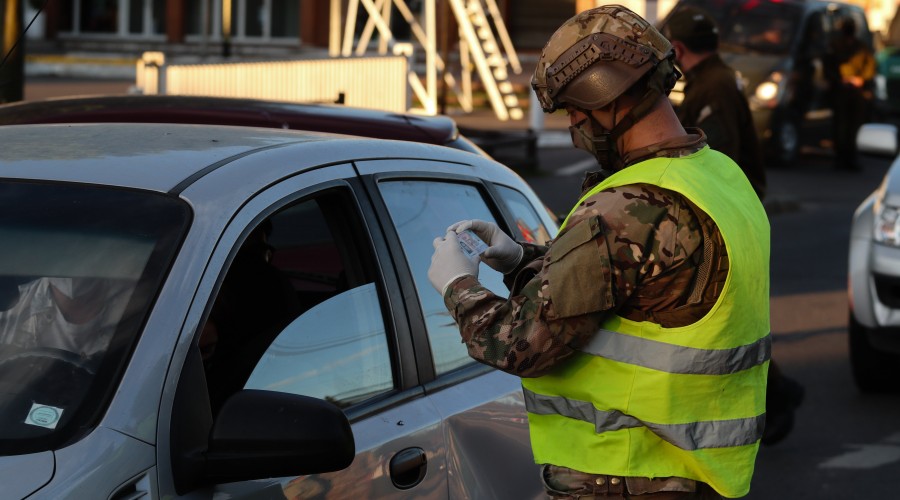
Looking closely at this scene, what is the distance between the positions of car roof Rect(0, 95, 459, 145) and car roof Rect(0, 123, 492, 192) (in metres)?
1.87

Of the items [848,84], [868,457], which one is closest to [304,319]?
[868,457]

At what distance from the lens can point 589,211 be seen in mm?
2820

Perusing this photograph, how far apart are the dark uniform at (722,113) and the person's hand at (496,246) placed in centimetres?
363

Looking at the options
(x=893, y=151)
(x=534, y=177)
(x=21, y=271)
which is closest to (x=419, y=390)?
(x=21, y=271)

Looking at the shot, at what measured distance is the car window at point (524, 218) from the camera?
4.12 meters

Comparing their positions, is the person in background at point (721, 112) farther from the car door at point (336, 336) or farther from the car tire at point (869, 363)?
the car door at point (336, 336)

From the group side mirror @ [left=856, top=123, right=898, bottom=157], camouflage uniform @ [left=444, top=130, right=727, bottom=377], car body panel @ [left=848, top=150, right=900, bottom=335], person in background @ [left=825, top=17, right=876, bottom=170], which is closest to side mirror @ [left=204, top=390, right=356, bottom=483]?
camouflage uniform @ [left=444, top=130, right=727, bottom=377]

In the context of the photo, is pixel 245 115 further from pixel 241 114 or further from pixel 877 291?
pixel 877 291

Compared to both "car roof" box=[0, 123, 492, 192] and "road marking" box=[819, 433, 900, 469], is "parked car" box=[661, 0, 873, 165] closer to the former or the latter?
"road marking" box=[819, 433, 900, 469]

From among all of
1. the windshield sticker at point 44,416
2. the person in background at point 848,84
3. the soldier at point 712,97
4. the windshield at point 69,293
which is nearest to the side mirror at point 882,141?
the soldier at point 712,97

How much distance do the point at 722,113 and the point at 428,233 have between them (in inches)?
136

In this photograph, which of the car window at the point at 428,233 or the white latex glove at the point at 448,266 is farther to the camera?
the car window at the point at 428,233

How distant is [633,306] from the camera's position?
285 cm

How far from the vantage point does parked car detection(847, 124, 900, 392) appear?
7.56m
